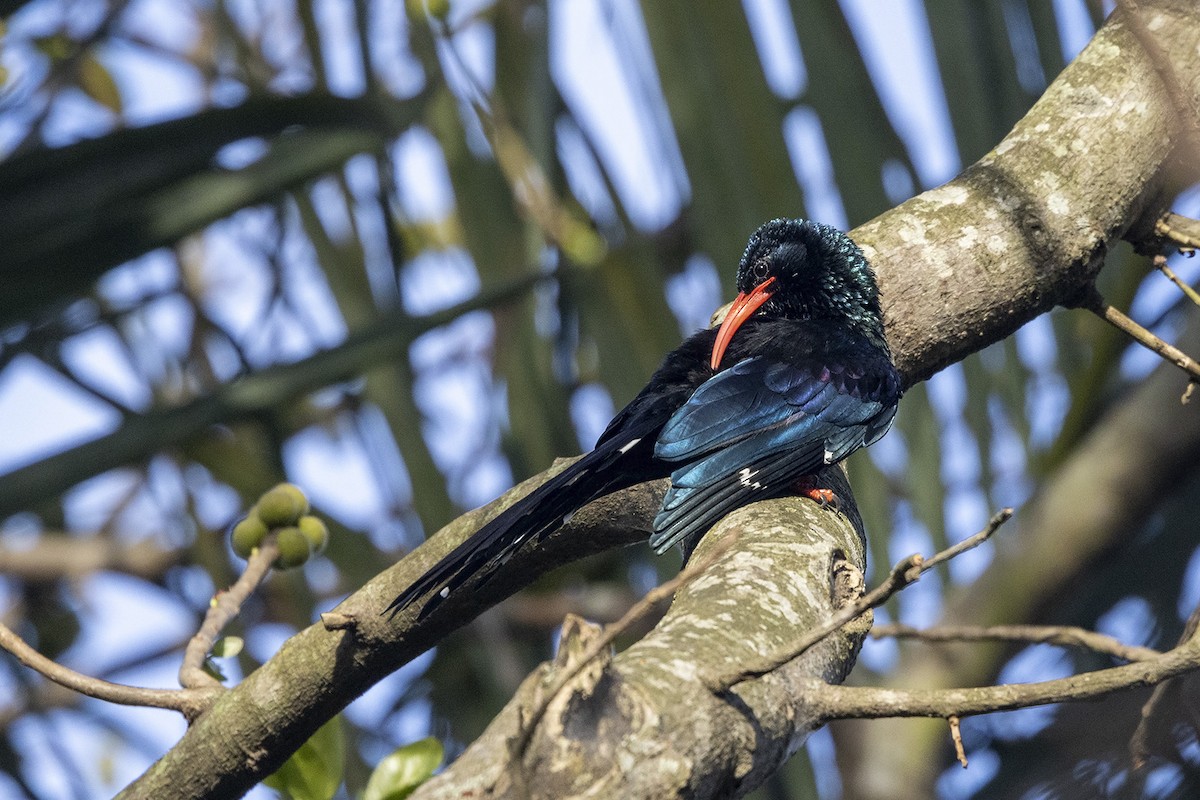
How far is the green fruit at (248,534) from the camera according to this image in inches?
88.5

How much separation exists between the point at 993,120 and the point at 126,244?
2.01 metres

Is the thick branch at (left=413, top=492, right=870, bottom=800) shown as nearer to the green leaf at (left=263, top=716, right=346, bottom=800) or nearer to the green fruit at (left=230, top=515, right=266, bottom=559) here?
the green leaf at (left=263, top=716, right=346, bottom=800)

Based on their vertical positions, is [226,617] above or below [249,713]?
above

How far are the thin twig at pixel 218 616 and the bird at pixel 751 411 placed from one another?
0.92 feet

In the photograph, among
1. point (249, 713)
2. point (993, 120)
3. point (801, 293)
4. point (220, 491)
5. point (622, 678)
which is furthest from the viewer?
point (220, 491)

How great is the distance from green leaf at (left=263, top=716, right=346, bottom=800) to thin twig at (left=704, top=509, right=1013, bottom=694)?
994 mm

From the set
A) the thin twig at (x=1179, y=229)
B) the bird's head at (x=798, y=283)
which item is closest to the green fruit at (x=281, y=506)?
the bird's head at (x=798, y=283)

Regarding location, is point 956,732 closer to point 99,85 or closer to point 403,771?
point 403,771

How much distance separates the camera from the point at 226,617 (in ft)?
6.93

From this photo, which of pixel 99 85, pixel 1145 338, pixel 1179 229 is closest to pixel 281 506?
pixel 1145 338

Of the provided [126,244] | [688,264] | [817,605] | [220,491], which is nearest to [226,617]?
[817,605]

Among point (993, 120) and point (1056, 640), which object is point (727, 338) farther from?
point (1056, 640)

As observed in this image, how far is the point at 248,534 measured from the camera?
2.25 metres

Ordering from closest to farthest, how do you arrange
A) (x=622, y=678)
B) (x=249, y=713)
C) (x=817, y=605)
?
(x=622, y=678) < (x=817, y=605) < (x=249, y=713)
